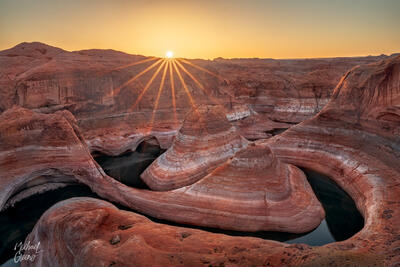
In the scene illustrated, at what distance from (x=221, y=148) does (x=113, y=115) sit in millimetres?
12000

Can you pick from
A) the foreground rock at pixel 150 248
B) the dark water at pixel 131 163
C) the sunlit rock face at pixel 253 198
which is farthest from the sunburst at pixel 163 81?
the foreground rock at pixel 150 248

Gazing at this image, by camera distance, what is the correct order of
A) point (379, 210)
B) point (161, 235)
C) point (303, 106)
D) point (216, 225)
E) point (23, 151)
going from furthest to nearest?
point (303, 106), point (23, 151), point (216, 225), point (379, 210), point (161, 235)

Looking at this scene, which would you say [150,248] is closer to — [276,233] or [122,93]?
[276,233]

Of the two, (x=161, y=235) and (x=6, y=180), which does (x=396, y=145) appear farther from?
(x=6, y=180)

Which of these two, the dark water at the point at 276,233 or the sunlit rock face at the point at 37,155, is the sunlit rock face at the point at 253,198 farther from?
the sunlit rock face at the point at 37,155

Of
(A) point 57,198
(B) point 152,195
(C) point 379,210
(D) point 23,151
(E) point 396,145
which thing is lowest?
(A) point 57,198

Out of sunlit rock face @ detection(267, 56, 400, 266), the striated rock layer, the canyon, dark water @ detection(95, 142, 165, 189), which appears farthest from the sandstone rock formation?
sunlit rock face @ detection(267, 56, 400, 266)

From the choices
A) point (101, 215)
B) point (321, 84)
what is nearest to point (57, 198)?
point (101, 215)

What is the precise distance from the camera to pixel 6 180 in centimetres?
1009

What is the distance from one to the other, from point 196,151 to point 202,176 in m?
1.51

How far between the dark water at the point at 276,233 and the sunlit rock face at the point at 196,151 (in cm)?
161

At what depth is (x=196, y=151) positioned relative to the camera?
42.1 ft

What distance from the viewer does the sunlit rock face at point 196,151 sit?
39.6 ft

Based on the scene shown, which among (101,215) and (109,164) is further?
(109,164)
